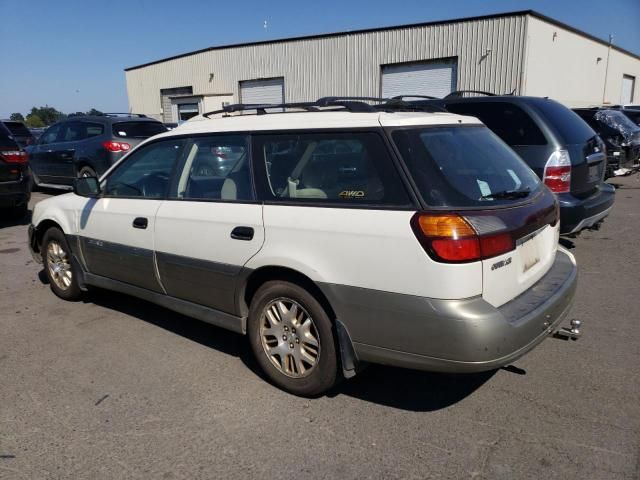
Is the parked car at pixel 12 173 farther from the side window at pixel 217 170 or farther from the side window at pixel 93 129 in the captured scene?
the side window at pixel 217 170

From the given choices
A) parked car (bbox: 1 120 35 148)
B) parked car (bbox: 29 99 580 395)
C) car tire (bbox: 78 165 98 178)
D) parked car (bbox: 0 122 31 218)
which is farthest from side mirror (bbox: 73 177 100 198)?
parked car (bbox: 1 120 35 148)

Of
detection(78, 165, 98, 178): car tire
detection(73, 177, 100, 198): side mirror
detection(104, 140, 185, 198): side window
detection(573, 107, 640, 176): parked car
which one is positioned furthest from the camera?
detection(78, 165, 98, 178): car tire

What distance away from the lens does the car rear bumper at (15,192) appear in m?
8.43

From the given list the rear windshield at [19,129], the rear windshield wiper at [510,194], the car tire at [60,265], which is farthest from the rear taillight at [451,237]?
the rear windshield at [19,129]

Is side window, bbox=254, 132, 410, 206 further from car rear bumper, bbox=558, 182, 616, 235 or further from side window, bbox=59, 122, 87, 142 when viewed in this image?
side window, bbox=59, 122, 87, 142

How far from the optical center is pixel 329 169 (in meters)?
3.11

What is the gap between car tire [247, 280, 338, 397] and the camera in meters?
3.05

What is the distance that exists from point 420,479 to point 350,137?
1.82 m

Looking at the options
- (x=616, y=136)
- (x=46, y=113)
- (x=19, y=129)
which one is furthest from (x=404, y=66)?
(x=46, y=113)

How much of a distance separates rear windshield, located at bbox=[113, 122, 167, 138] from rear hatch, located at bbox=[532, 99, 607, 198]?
825cm

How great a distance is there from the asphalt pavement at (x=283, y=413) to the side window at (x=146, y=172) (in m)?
1.15

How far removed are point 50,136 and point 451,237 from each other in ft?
39.3

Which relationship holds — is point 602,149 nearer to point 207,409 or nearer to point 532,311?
point 532,311

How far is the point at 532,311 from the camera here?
9.36 ft
